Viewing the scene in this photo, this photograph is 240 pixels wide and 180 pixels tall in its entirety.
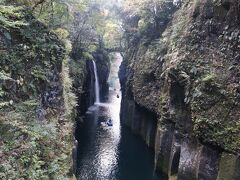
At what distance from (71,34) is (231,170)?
2094cm

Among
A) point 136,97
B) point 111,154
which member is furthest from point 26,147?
point 136,97

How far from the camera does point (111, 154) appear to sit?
76.8 ft

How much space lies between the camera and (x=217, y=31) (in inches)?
638

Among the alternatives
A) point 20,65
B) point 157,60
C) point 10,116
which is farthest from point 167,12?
point 10,116

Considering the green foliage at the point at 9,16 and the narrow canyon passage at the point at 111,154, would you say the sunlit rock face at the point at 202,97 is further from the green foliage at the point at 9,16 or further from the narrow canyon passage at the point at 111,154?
the green foliage at the point at 9,16

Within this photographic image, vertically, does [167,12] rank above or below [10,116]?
above

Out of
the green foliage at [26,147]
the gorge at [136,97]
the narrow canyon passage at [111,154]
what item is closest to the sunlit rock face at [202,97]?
the gorge at [136,97]

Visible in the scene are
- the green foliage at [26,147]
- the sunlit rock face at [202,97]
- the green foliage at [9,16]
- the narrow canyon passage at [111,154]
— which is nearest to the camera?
the green foliage at [26,147]

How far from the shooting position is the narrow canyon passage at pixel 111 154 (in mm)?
19891

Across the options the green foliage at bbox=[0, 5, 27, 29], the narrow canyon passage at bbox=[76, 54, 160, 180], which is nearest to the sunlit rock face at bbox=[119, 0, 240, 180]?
the narrow canyon passage at bbox=[76, 54, 160, 180]

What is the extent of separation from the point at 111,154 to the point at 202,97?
34.6ft

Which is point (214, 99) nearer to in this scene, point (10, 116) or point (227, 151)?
point (227, 151)

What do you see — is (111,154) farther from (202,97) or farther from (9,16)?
(9,16)

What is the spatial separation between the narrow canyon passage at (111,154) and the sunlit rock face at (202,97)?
2232 mm
